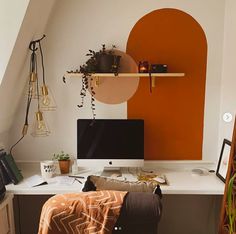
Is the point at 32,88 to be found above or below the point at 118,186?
above

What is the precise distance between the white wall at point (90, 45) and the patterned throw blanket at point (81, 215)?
3.78 feet

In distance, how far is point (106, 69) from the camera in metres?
2.15

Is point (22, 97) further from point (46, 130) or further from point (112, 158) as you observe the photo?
point (112, 158)

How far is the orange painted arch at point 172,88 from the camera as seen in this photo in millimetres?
2236

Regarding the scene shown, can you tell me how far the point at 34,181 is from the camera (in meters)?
2.09

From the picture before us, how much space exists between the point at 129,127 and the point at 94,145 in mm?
331

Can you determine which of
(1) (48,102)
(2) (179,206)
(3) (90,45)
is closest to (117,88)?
(3) (90,45)

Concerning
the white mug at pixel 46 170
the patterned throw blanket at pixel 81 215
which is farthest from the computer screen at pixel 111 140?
the patterned throw blanket at pixel 81 215

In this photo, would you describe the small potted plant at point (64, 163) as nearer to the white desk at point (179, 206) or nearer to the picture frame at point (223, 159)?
the white desk at point (179, 206)

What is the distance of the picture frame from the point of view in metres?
2.10

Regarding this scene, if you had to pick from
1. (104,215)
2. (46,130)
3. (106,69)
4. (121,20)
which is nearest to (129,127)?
(106,69)

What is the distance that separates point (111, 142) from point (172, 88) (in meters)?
0.71

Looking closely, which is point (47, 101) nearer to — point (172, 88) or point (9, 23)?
point (9, 23)

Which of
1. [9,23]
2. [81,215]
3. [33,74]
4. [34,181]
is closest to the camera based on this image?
[81,215]
